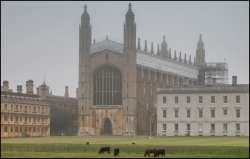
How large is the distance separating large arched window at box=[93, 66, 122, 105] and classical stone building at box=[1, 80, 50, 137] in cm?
961

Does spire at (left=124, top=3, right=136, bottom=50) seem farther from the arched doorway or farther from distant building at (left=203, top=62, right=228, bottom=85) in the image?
distant building at (left=203, top=62, right=228, bottom=85)

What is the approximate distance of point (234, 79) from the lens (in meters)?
123

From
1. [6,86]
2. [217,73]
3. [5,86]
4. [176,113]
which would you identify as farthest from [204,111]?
[217,73]

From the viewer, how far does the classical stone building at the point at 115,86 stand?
124375mm

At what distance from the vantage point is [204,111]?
11688cm

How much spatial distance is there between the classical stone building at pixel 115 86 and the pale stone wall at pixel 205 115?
170 inches

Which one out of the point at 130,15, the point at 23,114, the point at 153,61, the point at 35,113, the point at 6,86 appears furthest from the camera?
the point at 153,61

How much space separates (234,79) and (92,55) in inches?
1018

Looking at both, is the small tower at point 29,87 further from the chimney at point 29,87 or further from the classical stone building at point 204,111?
the classical stone building at point 204,111

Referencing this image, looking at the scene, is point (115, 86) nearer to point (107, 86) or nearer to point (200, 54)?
point (107, 86)

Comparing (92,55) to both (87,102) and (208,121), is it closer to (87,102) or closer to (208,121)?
(87,102)

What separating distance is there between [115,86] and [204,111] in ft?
58.9

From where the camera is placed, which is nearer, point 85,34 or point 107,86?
point 107,86

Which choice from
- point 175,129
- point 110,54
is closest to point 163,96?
point 175,129
